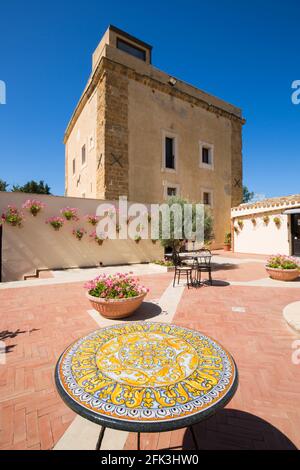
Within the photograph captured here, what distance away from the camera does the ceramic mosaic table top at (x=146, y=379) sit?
1.15 meters

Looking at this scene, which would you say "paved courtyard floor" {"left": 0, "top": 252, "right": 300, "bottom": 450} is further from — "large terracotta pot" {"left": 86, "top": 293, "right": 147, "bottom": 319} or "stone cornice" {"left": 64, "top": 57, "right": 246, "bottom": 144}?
"stone cornice" {"left": 64, "top": 57, "right": 246, "bottom": 144}

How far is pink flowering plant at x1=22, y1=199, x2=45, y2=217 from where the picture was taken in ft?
27.6

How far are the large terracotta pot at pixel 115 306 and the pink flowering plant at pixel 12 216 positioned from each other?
5.66 meters

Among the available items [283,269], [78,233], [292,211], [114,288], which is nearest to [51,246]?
[78,233]

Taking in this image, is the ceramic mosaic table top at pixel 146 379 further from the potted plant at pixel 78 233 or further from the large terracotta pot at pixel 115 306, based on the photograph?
the potted plant at pixel 78 233

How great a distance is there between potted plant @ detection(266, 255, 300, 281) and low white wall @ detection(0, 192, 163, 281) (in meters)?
5.75

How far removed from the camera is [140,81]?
13664 mm

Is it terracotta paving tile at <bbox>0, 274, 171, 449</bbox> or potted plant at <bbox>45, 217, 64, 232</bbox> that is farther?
potted plant at <bbox>45, 217, 64, 232</bbox>

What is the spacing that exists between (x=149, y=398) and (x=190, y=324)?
278cm

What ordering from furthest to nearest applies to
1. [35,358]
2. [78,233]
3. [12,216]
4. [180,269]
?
[78,233] < [12,216] < [180,269] < [35,358]

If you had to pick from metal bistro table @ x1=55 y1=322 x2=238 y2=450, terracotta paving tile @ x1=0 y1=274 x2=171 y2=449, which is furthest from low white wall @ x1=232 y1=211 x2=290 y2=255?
metal bistro table @ x1=55 y1=322 x2=238 y2=450

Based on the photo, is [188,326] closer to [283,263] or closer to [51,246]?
[283,263]

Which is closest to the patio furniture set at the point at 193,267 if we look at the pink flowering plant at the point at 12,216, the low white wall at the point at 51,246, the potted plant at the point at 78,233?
the low white wall at the point at 51,246

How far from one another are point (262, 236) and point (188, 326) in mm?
12861
